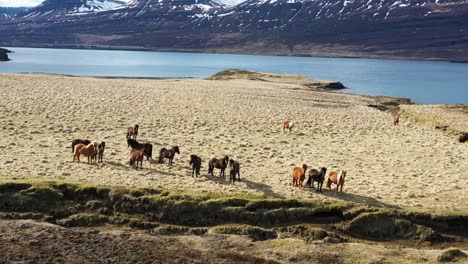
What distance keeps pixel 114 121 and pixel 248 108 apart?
13368 mm

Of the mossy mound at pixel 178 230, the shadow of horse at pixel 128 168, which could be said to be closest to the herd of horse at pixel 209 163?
the shadow of horse at pixel 128 168

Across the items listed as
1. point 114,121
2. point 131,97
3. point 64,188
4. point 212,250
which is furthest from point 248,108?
point 212,250

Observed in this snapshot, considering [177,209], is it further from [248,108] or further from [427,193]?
[248,108]

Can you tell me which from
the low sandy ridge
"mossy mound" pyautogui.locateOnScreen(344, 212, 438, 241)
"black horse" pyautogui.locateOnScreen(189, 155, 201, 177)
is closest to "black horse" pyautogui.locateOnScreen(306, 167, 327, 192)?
the low sandy ridge

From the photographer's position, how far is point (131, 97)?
4528 cm

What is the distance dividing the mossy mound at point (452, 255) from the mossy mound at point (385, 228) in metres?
1.62

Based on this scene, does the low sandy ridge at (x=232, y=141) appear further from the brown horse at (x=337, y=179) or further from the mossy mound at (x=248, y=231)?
the mossy mound at (x=248, y=231)

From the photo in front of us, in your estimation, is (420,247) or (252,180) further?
(252,180)

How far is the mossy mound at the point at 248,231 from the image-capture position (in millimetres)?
15203

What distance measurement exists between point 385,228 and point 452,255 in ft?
8.48

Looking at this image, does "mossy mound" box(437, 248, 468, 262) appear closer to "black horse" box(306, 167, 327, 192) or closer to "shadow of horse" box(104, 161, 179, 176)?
"black horse" box(306, 167, 327, 192)

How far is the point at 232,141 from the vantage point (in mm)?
29844

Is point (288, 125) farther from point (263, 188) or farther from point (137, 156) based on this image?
point (263, 188)

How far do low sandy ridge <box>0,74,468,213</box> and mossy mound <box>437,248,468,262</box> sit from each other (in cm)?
385
